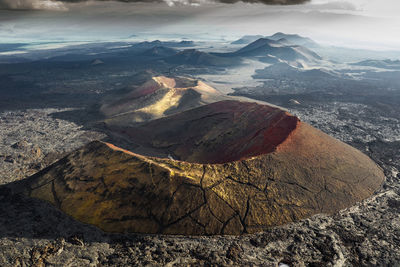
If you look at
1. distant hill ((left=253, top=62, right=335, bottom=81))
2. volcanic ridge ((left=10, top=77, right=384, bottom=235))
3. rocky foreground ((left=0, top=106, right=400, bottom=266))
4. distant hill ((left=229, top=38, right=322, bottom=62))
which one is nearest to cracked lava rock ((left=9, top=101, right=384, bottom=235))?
volcanic ridge ((left=10, top=77, right=384, bottom=235))

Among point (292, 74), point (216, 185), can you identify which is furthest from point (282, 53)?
point (216, 185)

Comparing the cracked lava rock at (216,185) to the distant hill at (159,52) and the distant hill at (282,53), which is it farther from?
the distant hill at (159,52)

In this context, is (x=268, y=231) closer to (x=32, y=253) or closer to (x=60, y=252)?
(x=60, y=252)

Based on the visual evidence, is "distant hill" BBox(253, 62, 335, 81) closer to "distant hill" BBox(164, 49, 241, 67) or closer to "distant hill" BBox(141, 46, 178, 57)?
"distant hill" BBox(164, 49, 241, 67)

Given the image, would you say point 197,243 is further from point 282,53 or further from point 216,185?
point 282,53

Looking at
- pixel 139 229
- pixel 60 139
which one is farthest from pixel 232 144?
pixel 60 139
